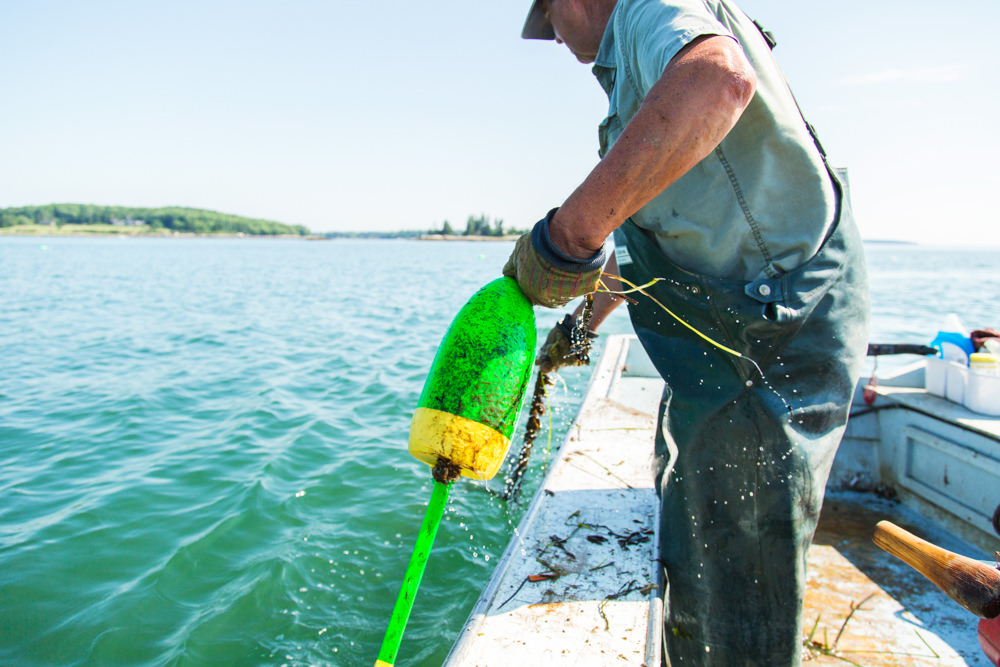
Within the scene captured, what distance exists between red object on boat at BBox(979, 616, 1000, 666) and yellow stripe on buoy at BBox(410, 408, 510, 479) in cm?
114

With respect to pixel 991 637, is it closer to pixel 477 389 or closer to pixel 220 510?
pixel 477 389

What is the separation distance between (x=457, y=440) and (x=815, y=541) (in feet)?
11.2

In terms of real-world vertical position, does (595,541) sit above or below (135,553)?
above

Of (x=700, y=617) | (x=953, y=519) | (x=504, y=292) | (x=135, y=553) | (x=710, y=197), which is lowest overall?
(x=135, y=553)

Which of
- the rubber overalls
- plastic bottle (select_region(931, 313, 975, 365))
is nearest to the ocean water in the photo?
the rubber overalls

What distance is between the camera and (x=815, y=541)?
149 inches

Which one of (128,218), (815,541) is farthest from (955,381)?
(128,218)

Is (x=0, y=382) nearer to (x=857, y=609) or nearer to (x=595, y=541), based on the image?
(x=595, y=541)

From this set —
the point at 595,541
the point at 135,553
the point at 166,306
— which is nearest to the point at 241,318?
the point at 166,306

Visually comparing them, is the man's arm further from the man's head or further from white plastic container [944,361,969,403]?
white plastic container [944,361,969,403]

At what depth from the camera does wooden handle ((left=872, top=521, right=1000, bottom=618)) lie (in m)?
1.23

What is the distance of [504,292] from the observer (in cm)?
164

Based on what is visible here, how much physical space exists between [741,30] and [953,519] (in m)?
3.76

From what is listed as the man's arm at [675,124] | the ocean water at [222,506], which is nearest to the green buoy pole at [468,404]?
the man's arm at [675,124]
